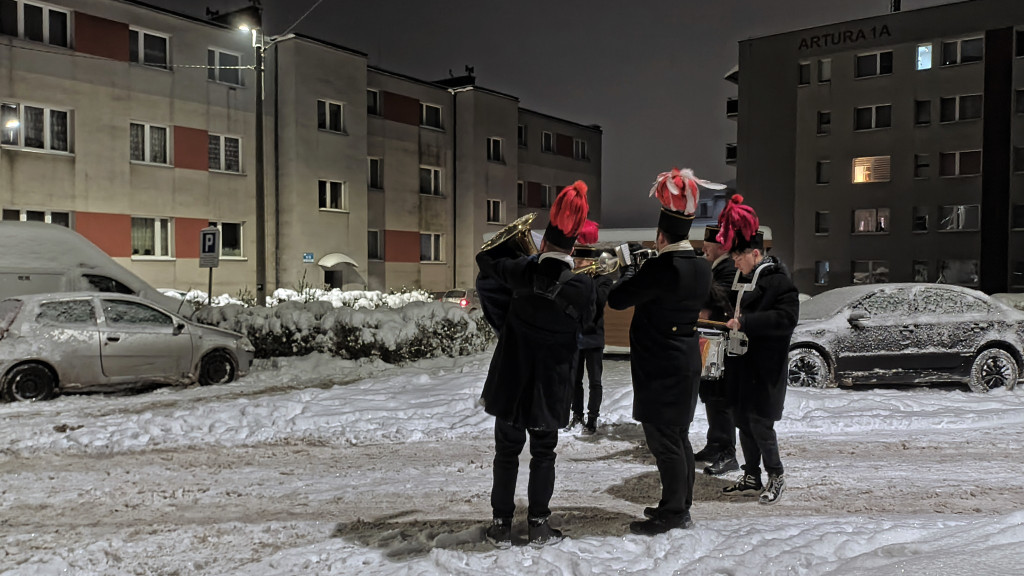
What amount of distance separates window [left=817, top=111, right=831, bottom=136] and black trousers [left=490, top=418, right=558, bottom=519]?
122 ft

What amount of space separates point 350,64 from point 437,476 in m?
26.0

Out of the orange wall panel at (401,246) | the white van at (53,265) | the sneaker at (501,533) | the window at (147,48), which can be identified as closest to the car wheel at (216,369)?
the white van at (53,265)

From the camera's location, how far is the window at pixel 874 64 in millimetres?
35875

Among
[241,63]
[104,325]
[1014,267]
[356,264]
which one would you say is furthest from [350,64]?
[1014,267]

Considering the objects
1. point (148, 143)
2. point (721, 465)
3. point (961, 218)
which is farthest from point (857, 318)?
point (961, 218)

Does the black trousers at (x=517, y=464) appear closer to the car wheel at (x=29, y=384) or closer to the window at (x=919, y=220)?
the car wheel at (x=29, y=384)

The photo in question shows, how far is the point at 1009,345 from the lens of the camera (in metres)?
10.3

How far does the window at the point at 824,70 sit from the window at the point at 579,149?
507 inches

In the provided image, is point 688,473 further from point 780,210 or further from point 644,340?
point 780,210

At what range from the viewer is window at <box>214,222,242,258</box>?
2628cm

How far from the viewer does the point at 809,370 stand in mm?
10250

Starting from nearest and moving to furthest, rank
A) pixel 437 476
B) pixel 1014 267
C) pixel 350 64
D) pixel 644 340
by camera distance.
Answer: pixel 644 340 → pixel 437 476 → pixel 350 64 → pixel 1014 267

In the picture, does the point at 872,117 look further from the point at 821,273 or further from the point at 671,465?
the point at 671,465

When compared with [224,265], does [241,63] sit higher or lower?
higher
